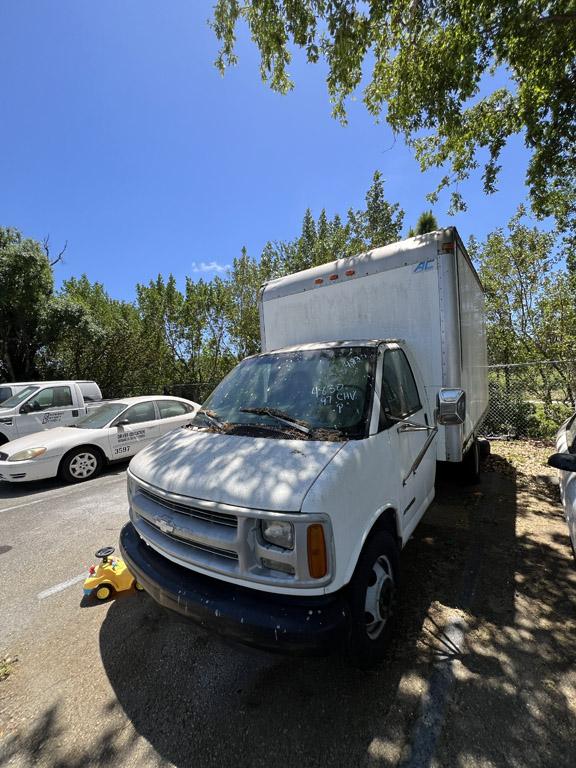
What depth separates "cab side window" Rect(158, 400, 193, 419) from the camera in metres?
8.06

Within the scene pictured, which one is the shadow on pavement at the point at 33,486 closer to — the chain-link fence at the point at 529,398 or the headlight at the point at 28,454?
the headlight at the point at 28,454

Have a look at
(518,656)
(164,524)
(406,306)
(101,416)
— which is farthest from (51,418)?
(518,656)

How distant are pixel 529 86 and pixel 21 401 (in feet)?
38.8

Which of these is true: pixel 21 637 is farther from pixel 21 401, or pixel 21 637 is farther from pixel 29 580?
pixel 21 401

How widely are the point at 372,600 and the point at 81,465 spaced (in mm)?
6322

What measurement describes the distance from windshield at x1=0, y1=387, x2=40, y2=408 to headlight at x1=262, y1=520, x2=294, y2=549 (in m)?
9.27

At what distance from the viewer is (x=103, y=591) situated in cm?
325

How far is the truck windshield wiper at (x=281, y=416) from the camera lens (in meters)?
2.57

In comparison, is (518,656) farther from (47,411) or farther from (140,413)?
(47,411)

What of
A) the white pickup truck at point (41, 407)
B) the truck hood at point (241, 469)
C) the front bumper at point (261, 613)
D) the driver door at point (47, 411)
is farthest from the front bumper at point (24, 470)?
the front bumper at point (261, 613)

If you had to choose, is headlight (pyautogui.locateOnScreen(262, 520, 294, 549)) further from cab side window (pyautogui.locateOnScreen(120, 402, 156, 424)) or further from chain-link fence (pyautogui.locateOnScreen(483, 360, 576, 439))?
chain-link fence (pyautogui.locateOnScreen(483, 360, 576, 439))

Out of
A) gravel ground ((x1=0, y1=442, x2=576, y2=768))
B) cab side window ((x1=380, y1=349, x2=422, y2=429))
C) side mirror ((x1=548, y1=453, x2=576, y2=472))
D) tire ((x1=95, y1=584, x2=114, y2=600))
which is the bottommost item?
gravel ground ((x1=0, y1=442, x2=576, y2=768))

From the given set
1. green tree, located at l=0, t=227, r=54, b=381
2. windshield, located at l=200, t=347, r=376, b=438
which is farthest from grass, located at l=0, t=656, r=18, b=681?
green tree, located at l=0, t=227, r=54, b=381

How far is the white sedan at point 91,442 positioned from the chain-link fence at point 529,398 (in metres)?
7.64
